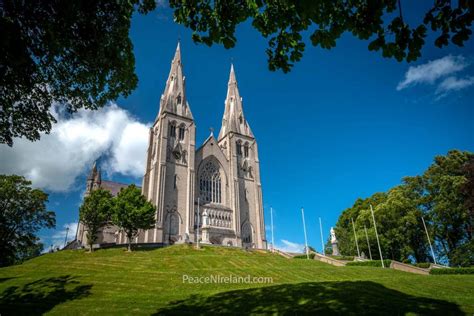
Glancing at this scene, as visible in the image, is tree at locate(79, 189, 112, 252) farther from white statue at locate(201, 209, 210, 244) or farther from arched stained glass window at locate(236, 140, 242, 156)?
arched stained glass window at locate(236, 140, 242, 156)

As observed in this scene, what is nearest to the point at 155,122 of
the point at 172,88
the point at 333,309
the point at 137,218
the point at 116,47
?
the point at 172,88

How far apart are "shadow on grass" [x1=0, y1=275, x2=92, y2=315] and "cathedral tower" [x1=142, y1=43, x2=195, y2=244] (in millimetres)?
26994

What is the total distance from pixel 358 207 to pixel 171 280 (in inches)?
1762

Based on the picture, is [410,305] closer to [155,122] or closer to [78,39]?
[78,39]

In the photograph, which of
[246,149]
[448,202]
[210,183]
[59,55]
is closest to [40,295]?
[59,55]

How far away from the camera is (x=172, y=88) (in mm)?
56906

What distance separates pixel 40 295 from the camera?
1281 cm

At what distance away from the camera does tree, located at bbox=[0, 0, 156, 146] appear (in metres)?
7.60

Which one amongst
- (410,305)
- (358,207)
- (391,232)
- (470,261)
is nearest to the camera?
(410,305)

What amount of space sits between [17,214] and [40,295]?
87.5 ft

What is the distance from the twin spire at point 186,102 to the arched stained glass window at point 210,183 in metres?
10.1

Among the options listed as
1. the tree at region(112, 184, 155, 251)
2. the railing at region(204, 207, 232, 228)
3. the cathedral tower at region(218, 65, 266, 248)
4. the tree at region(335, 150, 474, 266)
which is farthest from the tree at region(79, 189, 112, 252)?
the tree at region(335, 150, 474, 266)

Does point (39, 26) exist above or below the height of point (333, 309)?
above

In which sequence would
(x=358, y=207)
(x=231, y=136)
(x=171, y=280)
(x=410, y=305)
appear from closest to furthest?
(x=410, y=305)
(x=171, y=280)
(x=358, y=207)
(x=231, y=136)
